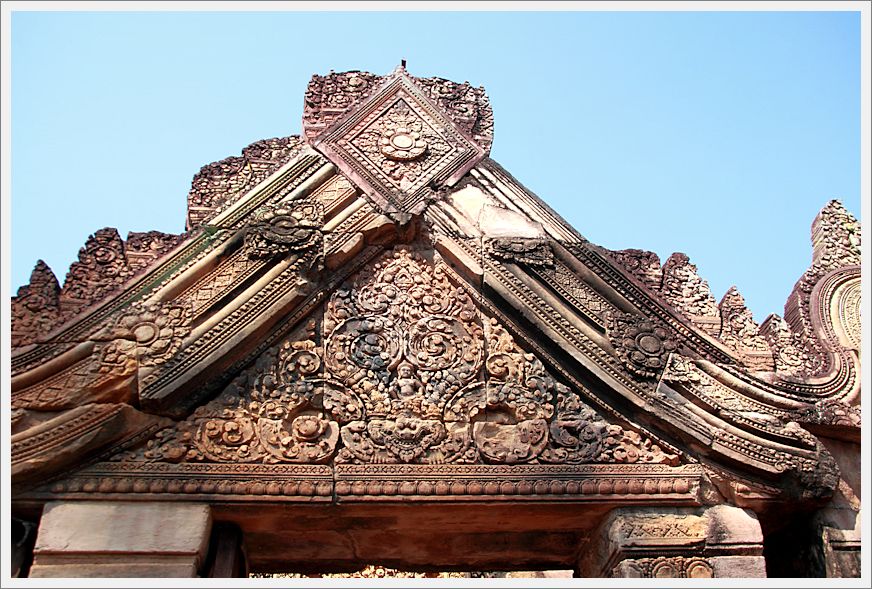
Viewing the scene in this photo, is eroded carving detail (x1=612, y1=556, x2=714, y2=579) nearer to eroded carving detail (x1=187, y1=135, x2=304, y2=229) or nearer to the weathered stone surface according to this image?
the weathered stone surface

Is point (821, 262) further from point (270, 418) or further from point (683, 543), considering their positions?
point (270, 418)

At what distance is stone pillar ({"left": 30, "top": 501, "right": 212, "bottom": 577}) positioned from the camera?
4.99 metres

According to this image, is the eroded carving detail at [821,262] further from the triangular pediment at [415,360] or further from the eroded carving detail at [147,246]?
the eroded carving detail at [147,246]

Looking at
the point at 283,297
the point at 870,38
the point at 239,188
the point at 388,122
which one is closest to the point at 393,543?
the point at 283,297

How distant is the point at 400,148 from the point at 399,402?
209 centimetres

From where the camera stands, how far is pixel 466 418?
5.80 metres

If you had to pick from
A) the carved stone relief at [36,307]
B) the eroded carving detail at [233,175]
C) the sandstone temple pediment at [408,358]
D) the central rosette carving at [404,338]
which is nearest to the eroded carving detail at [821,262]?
the sandstone temple pediment at [408,358]

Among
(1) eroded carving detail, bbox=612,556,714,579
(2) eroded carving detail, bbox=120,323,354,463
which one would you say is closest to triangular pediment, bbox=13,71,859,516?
(2) eroded carving detail, bbox=120,323,354,463

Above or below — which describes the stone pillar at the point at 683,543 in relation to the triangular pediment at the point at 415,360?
below

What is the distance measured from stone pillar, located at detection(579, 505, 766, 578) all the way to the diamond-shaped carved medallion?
2619 mm

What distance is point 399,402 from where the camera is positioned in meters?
5.80

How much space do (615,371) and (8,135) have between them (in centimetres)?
402

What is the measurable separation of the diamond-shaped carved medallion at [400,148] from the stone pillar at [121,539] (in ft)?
8.33

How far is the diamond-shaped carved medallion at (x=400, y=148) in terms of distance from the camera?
21.7ft
